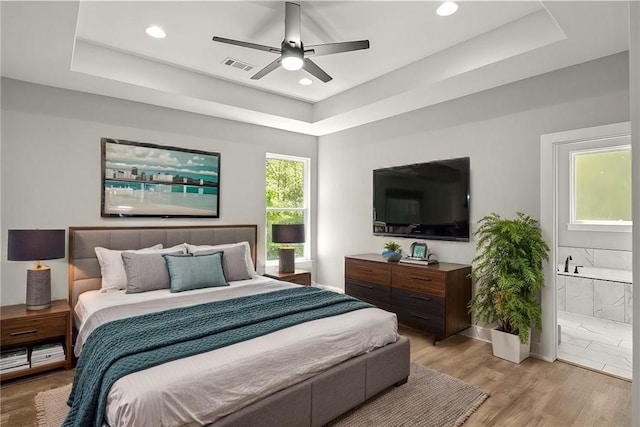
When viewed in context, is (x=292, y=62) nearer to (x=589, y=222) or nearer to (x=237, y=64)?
(x=237, y=64)

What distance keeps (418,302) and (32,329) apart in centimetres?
359

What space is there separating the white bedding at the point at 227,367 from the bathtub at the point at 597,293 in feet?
11.5

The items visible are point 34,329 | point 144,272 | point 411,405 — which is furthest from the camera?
point 144,272

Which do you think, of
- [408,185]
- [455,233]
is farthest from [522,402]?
[408,185]

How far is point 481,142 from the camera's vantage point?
12.6 feet

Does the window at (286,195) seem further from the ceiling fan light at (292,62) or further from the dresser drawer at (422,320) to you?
the ceiling fan light at (292,62)

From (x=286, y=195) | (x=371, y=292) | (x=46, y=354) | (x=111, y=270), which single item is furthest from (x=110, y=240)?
(x=371, y=292)

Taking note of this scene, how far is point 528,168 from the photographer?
137 inches

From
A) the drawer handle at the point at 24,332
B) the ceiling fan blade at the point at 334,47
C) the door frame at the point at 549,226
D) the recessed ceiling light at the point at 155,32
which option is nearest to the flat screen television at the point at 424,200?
the door frame at the point at 549,226

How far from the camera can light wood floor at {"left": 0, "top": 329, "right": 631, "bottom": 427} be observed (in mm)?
2400

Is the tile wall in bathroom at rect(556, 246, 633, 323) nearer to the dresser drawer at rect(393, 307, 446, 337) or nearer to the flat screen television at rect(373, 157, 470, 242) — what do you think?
the flat screen television at rect(373, 157, 470, 242)

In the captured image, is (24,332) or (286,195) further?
(286,195)

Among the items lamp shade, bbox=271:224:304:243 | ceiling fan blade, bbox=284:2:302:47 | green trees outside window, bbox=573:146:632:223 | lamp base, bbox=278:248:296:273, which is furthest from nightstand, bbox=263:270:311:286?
green trees outside window, bbox=573:146:632:223

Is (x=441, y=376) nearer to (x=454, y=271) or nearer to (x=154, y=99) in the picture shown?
(x=454, y=271)
